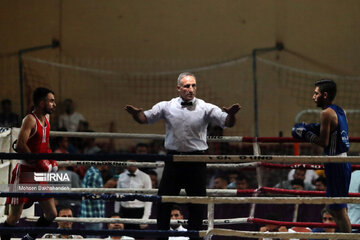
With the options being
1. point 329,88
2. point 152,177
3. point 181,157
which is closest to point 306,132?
point 329,88

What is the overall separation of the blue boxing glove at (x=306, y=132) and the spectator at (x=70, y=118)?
7.50 metres

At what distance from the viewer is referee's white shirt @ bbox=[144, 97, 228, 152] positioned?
534cm

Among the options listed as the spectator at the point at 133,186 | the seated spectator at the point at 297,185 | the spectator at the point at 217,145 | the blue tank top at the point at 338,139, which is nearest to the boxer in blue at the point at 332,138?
the blue tank top at the point at 338,139

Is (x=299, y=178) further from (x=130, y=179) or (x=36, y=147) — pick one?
(x=36, y=147)

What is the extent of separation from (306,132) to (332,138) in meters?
0.21

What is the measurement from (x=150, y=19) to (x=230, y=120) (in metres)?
8.28

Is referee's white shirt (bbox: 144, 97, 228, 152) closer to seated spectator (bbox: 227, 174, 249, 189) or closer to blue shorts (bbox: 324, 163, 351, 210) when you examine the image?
blue shorts (bbox: 324, 163, 351, 210)

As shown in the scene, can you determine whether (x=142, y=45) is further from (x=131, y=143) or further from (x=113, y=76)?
(x=131, y=143)

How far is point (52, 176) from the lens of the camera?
594 cm

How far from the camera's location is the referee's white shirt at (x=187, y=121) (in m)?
5.34

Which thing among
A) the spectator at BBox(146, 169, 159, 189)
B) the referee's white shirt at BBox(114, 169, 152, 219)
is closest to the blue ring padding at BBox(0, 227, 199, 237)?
the referee's white shirt at BBox(114, 169, 152, 219)

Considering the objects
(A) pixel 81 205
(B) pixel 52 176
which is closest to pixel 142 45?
(A) pixel 81 205

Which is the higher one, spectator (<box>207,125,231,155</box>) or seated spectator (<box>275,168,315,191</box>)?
spectator (<box>207,125,231,155</box>)

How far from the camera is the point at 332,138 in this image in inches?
211
